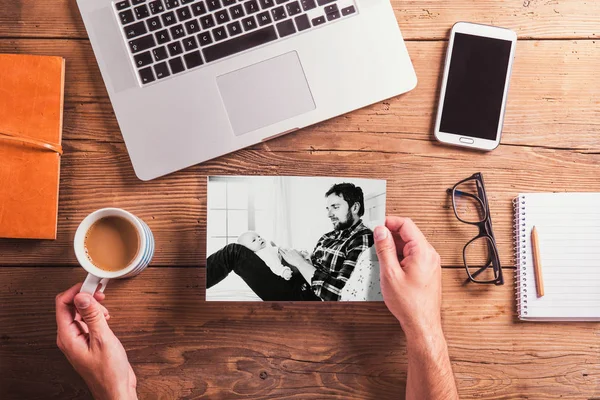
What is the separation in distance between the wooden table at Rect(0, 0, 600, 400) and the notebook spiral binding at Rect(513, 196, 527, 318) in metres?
0.02

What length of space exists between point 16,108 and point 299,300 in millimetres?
597

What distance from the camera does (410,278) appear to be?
0.88 m

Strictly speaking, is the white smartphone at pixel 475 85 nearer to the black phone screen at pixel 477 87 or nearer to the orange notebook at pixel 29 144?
the black phone screen at pixel 477 87

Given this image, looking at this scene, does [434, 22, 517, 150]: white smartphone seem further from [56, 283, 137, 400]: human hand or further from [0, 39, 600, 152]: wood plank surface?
[56, 283, 137, 400]: human hand

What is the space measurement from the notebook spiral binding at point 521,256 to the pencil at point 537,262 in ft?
0.05

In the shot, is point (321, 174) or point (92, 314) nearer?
point (92, 314)

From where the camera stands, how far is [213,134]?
879 mm

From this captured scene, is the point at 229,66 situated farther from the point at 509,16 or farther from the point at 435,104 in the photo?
the point at 509,16

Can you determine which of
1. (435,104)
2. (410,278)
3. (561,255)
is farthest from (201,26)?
(561,255)

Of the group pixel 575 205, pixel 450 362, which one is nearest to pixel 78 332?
pixel 450 362

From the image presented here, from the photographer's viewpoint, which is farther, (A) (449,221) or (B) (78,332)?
→ (A) (449,221)

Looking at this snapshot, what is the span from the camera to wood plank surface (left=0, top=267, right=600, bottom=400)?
91 cm

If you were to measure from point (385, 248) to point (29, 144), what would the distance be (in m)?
0.64

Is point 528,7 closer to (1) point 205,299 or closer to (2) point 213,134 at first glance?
(2) point 213,134
